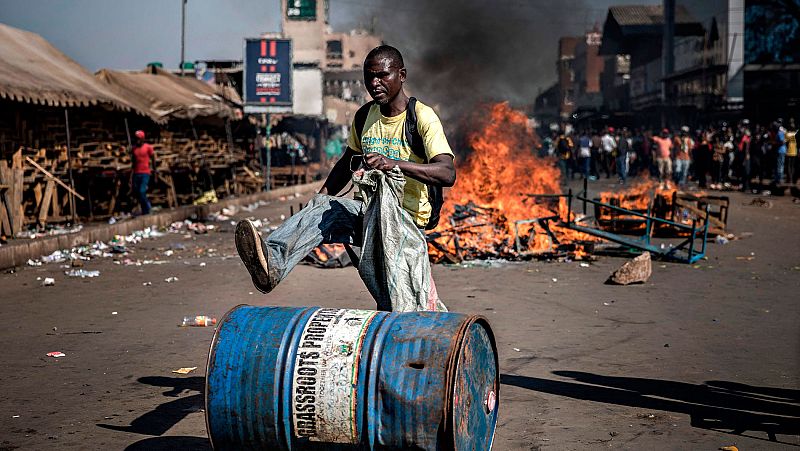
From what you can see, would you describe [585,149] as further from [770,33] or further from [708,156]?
[770,33]

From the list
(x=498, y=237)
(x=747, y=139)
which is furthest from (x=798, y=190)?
(x=498, y=237)

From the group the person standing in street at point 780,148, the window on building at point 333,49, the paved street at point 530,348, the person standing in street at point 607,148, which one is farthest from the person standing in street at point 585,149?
the window on building at point 333,49

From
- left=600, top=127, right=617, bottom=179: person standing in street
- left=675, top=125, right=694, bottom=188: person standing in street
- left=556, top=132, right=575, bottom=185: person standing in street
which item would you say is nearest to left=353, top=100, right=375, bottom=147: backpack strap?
left=675, top=125, right=694, bottom=188: person standing in street

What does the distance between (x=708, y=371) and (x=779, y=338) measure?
1.39 meters

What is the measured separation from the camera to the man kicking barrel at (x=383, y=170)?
4.06 meters

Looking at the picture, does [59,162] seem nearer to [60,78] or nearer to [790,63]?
[60,78]

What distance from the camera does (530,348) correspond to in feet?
22.0

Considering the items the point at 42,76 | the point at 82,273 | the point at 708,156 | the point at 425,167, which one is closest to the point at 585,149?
the point at 708,156

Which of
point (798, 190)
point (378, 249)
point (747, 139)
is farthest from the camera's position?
point (747, 139)

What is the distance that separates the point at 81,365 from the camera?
6.27 m

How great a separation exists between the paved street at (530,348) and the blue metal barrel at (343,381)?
1.15 meters

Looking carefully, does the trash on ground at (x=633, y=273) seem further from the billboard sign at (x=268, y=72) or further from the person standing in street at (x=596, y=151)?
the person standing in street at (x=596, y=151)

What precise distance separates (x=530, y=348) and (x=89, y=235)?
374 inches

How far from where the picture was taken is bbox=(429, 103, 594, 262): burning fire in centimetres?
1185
